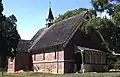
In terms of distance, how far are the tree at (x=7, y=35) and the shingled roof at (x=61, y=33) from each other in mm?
8161

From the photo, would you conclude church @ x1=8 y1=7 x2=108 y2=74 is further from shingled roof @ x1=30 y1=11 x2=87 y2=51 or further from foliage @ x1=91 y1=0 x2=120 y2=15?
foliage @ x1=91 y1=0 x2=120 y2=15

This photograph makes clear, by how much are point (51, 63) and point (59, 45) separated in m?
4.08

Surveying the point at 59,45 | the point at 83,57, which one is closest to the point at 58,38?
the point at 59,45

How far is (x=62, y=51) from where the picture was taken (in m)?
45.2

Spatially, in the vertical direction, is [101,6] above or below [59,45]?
above

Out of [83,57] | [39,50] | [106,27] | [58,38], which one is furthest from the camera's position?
[39,50]

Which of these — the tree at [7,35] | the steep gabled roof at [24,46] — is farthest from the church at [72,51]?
the tree at [7,35]

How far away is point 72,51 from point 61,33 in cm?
415

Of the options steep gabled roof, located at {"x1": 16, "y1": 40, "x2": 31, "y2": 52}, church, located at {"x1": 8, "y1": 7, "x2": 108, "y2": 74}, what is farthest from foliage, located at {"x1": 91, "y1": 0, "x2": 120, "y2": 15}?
steep gabled roof, located at {"x1": 16, "y1": 40, "x2": 31, "y2": 52}

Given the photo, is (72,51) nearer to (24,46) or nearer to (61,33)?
(61,33)

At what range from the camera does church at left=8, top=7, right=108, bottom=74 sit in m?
44.9

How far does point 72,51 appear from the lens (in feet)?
151

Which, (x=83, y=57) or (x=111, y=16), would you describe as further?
(x=83, y=57)

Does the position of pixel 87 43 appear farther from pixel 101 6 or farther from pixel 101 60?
pixel 101 6
